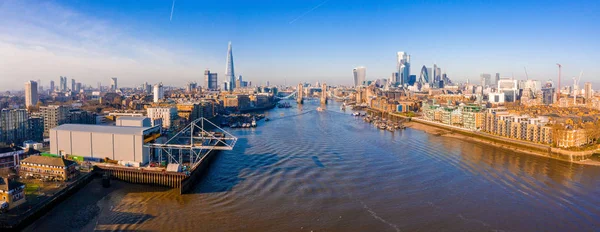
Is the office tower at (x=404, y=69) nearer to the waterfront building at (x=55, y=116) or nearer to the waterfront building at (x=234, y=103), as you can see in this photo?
the waterfront building at (x=234, y=103)

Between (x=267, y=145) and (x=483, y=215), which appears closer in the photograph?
(x=483, y=215)

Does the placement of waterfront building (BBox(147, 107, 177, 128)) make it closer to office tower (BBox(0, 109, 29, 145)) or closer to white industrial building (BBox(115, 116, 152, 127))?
office tower (BBox(0, 109, 29, 145))

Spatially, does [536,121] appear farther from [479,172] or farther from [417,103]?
[417,103]

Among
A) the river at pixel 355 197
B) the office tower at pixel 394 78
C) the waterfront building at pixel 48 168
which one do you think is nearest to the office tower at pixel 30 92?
the river at pixel 355 197

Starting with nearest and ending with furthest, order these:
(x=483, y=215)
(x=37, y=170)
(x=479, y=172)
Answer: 1. (x=483, y=215)
2. (x=37, y=170)
3. (x=479, y=172)

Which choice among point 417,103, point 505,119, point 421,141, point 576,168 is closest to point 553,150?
point 576,168

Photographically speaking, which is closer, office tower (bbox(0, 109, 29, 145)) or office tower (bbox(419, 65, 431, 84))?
office tower (bbox(0, 109, 29, 145))

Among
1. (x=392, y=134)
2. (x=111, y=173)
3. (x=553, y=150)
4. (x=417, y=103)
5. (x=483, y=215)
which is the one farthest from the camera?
(x=417, y=103)

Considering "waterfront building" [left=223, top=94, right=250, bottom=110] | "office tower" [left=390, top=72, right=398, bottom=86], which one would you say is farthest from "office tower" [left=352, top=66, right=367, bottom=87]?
"waterfront building" [left=223, top=94, right=250, bottom=110]

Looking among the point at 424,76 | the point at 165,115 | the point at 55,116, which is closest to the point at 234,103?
the point at 165,115
